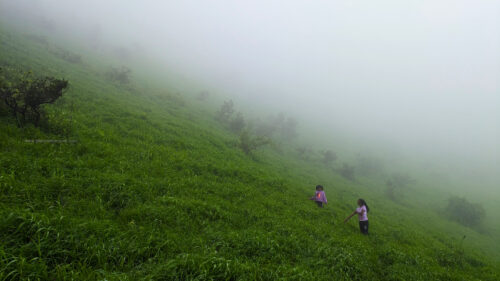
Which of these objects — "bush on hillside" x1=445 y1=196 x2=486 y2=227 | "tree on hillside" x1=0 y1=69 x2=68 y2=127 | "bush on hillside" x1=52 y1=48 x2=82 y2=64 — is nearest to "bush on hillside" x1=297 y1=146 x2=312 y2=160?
"bush on hillside" x1=445 y1=196 x2=486 y2=227

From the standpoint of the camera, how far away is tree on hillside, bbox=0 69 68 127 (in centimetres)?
877

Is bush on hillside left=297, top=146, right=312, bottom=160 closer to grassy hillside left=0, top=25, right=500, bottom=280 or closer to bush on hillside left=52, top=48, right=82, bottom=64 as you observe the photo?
grassy hillside left=0, top=25, right=500, bottom=280

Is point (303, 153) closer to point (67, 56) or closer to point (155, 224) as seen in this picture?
point (155, 224)

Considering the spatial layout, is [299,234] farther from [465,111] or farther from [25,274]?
[465,111]

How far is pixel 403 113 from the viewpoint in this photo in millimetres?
153375

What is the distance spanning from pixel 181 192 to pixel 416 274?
9.53 meters

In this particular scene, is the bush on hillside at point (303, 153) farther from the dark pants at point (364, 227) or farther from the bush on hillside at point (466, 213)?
the dark pants at point (364, 227)

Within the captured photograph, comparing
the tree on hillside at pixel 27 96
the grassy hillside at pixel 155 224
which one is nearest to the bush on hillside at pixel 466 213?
the grassy hillside at pixel 155 224

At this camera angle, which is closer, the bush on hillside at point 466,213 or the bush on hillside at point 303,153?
the bush on hillside at point 466,213

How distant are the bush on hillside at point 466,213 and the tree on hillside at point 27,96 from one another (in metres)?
46.0

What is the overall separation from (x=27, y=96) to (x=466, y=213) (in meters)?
47.2

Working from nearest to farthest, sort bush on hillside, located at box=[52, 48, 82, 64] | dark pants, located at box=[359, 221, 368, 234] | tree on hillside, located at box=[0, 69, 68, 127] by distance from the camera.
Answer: tree on hillside, located at box=[0, 69, 68, 127] → dark pants, located at box=[359, 221, 368, 234] → bush on hillside, located at box=[52, 48, 82, 64]

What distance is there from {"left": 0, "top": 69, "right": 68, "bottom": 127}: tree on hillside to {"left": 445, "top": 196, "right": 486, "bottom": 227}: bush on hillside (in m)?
46.0

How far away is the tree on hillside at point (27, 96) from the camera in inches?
345
